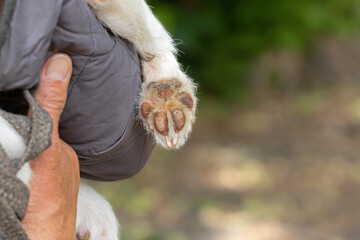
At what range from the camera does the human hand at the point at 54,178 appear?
185 centimetres

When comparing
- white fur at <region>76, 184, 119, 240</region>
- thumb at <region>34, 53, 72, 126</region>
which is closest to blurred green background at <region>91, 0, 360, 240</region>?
A: white fur at <region>76, 184, 119, 240</region>

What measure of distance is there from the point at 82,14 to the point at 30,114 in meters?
0.36

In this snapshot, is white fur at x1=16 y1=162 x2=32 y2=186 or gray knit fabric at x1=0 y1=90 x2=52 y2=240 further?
white fur at x1=16 y1=162 x2=32 y2=186

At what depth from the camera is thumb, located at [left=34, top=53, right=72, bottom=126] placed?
193cm

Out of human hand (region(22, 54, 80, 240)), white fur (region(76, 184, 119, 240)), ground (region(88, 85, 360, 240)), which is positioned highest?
human hand (region(22, 54, 80, 240))

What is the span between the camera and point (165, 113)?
2326mm

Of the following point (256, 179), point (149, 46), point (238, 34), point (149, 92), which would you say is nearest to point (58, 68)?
point (149, 92)

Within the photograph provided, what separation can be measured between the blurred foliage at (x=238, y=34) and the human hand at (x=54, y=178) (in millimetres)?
7280

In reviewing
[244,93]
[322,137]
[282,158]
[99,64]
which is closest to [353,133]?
[322,137]

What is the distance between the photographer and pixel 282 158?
27.2 feet

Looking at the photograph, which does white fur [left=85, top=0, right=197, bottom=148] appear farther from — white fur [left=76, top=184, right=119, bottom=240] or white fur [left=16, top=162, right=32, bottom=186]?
white fur [left=16, top=162, right=32, bottom=186]

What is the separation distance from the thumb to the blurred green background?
4.43 m

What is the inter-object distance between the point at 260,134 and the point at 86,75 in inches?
280

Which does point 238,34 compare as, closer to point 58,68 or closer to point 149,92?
point 149,92
